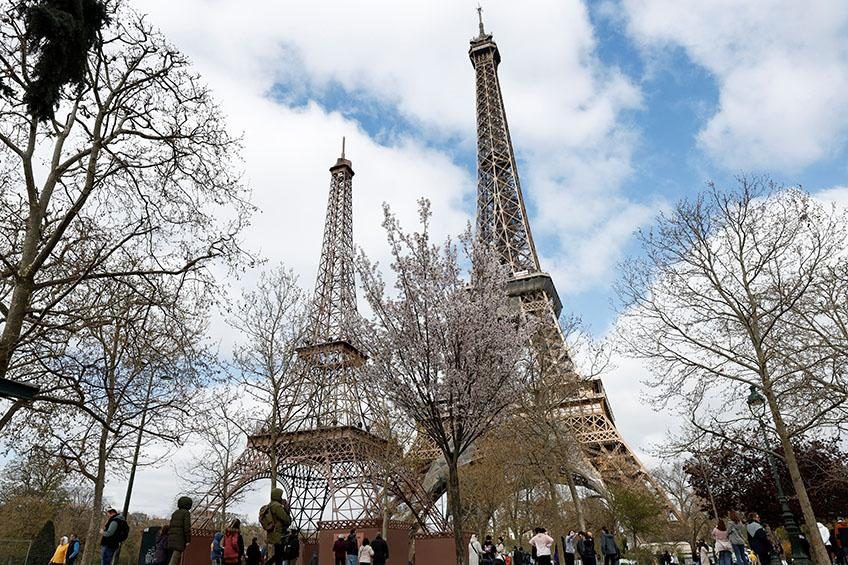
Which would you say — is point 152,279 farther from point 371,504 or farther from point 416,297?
point 371,504

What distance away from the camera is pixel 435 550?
56.6ft

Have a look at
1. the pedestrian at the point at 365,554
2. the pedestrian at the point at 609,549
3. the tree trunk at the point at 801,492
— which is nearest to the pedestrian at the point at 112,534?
the pedestrian at the point at 365,554

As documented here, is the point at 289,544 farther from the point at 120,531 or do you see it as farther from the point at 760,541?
the point at 760,541

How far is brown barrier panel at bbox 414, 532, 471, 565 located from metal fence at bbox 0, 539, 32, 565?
17.9 metres

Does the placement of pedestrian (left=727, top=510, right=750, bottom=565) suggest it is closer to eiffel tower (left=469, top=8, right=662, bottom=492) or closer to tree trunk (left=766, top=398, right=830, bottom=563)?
tree trunk (left=766, top=398, right=830, bottom=563)

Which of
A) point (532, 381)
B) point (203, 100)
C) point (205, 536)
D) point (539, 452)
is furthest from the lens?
point (539, 452)

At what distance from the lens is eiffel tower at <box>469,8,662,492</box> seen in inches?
1566

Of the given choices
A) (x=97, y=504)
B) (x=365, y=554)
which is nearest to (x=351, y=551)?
(x=365, y=554)

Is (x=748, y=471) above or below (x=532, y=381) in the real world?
below

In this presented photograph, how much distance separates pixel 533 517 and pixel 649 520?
704cm

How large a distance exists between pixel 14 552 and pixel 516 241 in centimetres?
4411

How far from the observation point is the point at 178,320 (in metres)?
10.1

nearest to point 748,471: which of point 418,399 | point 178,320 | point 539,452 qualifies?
point 539,452

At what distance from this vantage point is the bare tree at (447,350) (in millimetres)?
12688
